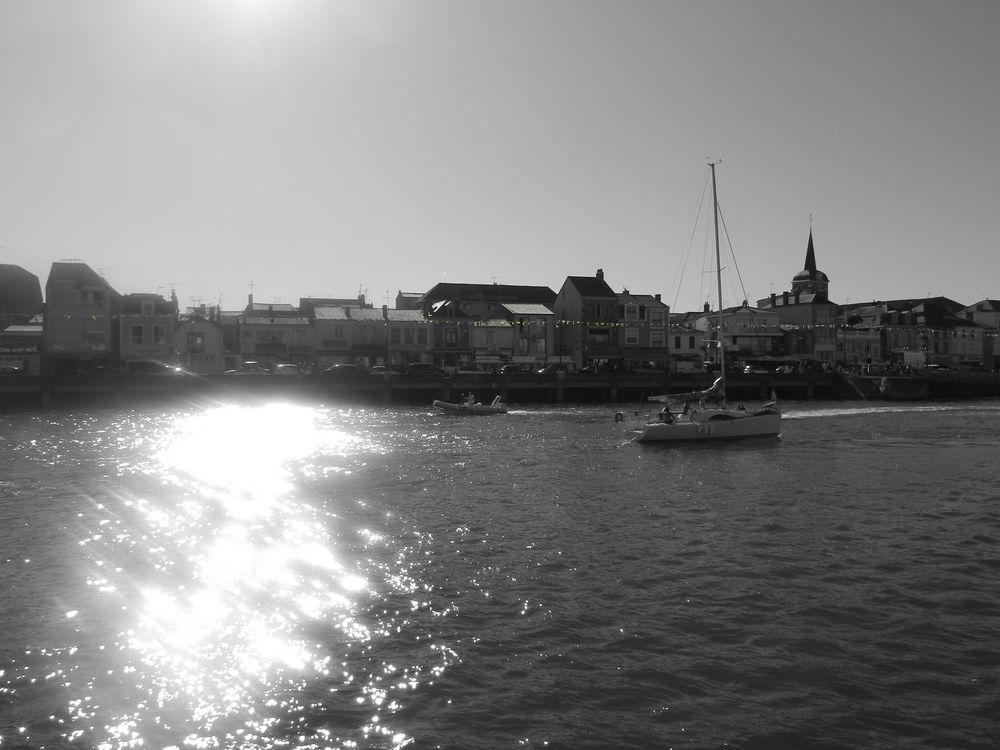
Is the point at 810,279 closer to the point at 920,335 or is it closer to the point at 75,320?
the point at 920,335

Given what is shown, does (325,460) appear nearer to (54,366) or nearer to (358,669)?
(358,669)

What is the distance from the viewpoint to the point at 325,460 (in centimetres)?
3447

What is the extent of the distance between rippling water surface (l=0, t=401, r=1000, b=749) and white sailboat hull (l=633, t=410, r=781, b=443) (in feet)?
34.6

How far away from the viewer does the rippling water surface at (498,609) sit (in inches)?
405

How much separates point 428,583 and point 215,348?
7414 cm

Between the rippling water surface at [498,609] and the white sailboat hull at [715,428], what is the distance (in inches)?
415

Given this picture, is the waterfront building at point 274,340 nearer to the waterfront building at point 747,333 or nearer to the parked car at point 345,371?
the parked car at point 345,371

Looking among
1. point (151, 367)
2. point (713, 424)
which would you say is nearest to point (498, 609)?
point (713, 424)

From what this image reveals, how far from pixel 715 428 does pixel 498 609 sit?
3029 centimetres

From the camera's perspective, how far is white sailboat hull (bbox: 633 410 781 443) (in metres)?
41.5

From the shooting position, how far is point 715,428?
139 ft

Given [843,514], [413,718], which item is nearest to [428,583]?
[413,718]

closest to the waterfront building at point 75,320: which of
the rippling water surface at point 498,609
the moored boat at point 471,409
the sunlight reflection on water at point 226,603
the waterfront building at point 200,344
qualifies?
the waterfront building at point 200,344

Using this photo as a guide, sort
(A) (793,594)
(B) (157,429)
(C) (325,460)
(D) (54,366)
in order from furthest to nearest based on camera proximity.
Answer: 1. (D) (54,366)
2. (B) (157,429)
3. (C) (325,460)
4. (A) (793,594)
